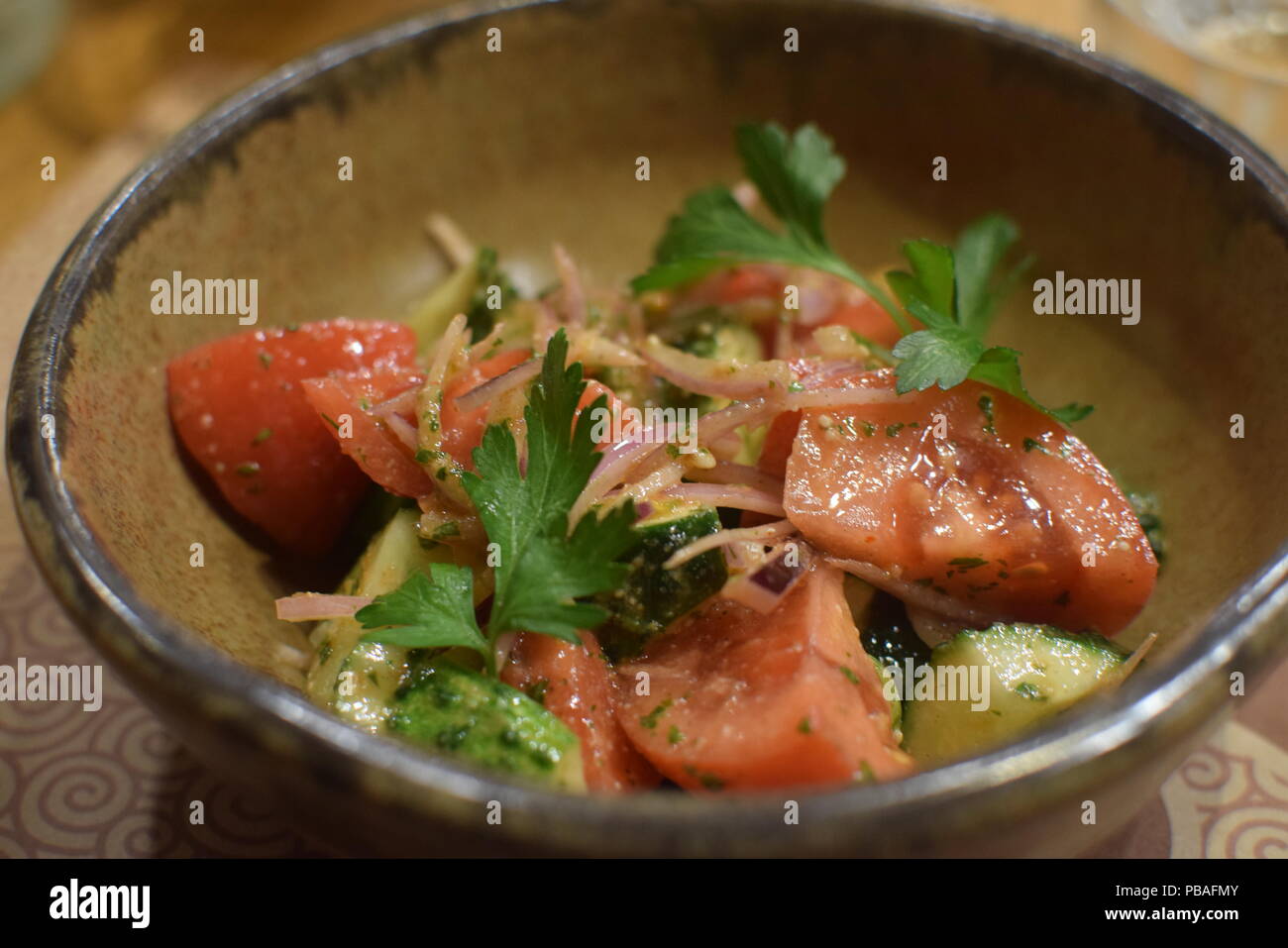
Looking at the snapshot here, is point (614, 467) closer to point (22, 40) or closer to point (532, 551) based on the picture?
point (532, 551)

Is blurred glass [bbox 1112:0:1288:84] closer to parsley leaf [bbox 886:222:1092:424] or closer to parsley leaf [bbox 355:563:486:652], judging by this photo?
parsley leaf [bbox 886:222:1092:424]

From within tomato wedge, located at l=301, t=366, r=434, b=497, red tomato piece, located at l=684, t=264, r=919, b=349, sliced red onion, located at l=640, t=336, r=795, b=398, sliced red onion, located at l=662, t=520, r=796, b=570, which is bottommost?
sliced red onion, located at l=662, t=520, r=796, b=570

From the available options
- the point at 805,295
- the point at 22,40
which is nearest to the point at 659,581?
the point at 805,295

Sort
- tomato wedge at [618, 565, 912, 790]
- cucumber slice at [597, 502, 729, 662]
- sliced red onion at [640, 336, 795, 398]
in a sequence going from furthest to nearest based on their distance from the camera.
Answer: sliced red onion at [640, 336, 795, 398]
cucumber slice at [597, 502, 729, 662]
tomato wedge at [618, 565, 912, 790]

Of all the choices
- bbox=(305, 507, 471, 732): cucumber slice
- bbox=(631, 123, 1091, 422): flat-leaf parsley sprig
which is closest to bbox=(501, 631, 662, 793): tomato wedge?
bbox=(305, 507, 471, 732): cucumber slice

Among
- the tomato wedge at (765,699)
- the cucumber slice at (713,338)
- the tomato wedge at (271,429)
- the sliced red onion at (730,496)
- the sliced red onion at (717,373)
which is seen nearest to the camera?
the tomato wedge at (765,699)

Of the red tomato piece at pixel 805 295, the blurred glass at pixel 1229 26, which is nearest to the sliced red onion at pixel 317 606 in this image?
the red tomato piece at pixel 805 295

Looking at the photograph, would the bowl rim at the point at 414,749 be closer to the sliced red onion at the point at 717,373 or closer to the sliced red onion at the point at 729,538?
the sliced red onion at the point at 729,538
